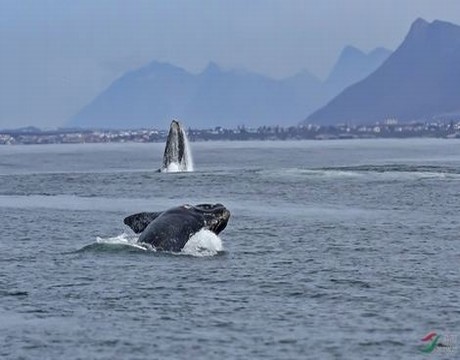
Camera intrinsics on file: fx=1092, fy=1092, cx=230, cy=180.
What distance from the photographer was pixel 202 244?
29812 millimetres

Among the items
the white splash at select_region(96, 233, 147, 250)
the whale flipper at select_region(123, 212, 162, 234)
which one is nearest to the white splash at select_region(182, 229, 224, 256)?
the white splash at select_region(96, 233, 147, 250)

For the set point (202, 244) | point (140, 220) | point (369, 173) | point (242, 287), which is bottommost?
point (369, 173)

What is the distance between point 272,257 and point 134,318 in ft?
29.4

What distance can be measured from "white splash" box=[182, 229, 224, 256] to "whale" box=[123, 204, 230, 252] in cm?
11

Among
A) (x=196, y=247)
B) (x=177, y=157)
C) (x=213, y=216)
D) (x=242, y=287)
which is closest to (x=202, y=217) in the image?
(x=213, y=216)

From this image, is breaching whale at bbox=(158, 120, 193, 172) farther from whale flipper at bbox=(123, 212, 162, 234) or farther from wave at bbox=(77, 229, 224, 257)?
wave at bbox=(77, 229, 224, 257)

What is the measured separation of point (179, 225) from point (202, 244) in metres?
0.83

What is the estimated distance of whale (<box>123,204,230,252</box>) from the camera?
97.1 ft

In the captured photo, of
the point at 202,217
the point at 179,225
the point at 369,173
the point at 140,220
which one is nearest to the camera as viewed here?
the point at 179,225

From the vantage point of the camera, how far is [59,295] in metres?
23.4

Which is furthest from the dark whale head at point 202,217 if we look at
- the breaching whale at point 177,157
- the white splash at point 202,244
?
the breaching whale at point 177,157

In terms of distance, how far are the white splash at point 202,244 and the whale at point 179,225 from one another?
0.11 meters

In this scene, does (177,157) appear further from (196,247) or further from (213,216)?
(196,247)

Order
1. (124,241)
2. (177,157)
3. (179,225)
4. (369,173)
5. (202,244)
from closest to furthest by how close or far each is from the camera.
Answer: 1. (179,225)
2. (202,244)
3. (124,241)
4. (369,173)
5. (177,157)
